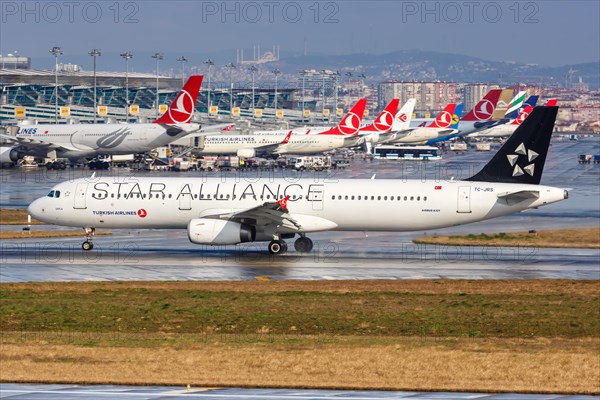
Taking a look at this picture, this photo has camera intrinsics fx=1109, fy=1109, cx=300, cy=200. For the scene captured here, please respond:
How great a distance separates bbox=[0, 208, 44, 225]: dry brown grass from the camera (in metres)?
67.4

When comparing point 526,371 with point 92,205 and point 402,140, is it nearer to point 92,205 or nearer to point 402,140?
point 92,205

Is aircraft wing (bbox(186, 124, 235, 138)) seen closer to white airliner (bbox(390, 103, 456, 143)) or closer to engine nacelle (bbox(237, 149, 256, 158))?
engine nacelle (bbox(237, 149, 256, 158))

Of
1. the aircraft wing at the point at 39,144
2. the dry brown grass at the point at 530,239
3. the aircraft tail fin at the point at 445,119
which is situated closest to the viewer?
the dry brown grass at the point at 530,239

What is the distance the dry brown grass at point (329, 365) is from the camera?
24.0 m

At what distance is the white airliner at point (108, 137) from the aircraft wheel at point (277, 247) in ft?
228

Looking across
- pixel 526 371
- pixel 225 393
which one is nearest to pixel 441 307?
pixel 526 371

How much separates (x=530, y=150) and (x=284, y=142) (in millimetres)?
88916

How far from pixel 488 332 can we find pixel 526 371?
7.21 meters

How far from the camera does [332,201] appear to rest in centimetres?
5247

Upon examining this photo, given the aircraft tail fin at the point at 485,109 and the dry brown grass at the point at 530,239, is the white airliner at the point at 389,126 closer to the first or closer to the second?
the aircraft tail fin at the point at 485,109

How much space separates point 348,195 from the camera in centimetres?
5256

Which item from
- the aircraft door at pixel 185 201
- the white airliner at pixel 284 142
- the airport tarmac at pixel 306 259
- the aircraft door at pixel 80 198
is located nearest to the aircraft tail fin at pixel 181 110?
the white airliner at pixel 284 142

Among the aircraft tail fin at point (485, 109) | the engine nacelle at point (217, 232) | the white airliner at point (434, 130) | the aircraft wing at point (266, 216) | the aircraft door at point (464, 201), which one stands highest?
the aircraft tail fin at point (485, 109)

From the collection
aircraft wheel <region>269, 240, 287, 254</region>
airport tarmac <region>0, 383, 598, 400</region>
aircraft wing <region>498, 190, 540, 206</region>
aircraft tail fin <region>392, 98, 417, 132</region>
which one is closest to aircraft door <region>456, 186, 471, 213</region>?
aircraft wing <region>498, 190, 540, 206</region>
